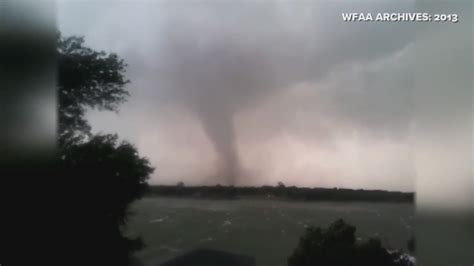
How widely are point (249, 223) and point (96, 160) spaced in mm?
725

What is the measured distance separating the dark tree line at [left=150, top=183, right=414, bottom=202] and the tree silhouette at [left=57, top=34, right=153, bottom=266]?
0.48 ft

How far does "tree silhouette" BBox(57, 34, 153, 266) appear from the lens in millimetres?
2006

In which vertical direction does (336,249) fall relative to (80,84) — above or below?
below

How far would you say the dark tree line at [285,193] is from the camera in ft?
6.59

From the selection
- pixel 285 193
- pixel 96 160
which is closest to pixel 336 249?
pixel 285 193

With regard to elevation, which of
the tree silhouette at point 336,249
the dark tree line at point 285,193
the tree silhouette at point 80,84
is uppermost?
the tree silhouette at point 80,84

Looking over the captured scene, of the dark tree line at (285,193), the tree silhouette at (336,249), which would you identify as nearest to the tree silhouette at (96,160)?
the dark tree line at (285,193)

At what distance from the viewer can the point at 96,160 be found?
6.62 ft

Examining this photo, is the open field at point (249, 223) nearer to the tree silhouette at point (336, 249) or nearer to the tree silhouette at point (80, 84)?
the tree silhouette at point (336, 249)

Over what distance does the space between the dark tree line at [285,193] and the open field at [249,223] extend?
0.03 metres

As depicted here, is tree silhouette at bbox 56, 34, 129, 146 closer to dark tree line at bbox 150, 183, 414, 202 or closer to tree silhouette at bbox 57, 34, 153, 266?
tree silhouette at bbox 57, 34, 153, 266

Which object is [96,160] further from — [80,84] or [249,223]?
[249,223]

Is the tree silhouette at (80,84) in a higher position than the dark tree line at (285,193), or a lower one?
higher

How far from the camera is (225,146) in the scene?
2014 millimetres
